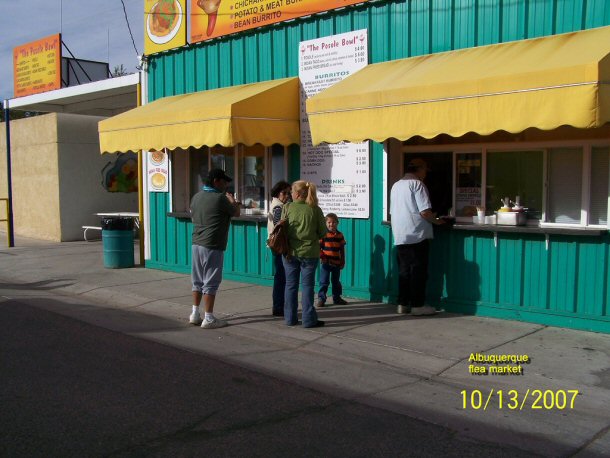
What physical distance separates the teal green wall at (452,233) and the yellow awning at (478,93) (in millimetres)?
307

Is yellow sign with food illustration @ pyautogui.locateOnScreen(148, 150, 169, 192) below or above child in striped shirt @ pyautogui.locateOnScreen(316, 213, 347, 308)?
above

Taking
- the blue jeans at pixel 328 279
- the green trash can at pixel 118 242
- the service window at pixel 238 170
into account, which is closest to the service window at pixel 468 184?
the blue jeans at pixel 328 279

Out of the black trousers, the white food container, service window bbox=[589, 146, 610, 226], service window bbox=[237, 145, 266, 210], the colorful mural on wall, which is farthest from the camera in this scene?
the colorful mural on wall

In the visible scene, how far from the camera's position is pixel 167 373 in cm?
611

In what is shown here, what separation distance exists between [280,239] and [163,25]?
6.42 m

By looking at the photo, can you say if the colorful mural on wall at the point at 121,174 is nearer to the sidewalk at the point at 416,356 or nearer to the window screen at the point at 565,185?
the sidewalk at the point at 416,356

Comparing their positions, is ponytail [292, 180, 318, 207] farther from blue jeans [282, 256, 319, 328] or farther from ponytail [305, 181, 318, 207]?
blue jeans [282, 256, 319, 328]

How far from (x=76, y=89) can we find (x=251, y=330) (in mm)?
10513

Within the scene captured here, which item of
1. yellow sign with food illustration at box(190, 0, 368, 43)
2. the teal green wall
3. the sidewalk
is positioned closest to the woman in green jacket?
the sidewalk

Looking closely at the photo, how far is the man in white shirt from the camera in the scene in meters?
7.84

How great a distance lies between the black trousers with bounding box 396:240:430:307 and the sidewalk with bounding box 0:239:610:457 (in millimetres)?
273

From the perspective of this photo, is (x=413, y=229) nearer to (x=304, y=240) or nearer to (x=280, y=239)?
(x=304, y=240)

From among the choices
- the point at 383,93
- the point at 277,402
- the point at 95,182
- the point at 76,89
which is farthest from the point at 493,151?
the point at 95,182

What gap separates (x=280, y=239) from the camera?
7551 millimetres
